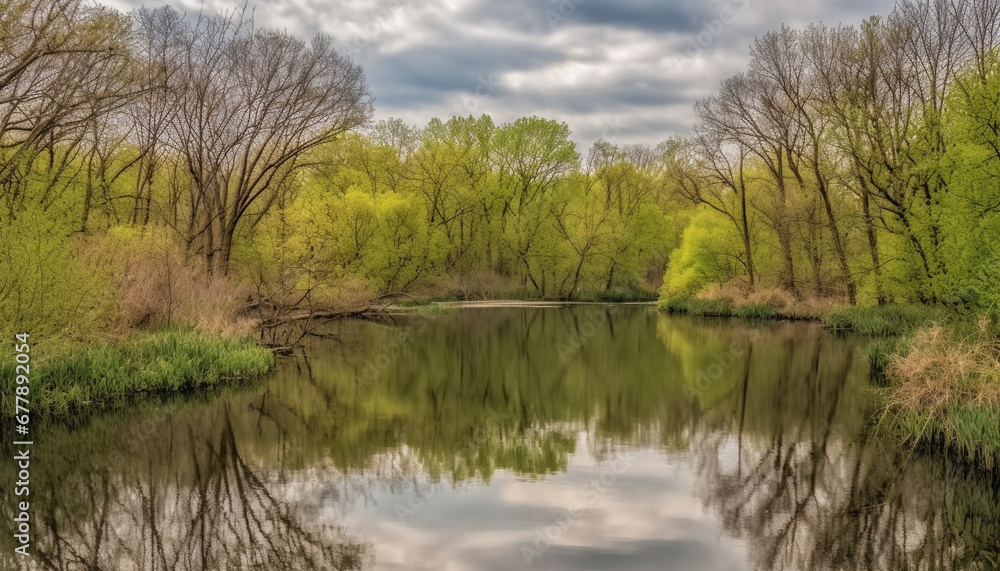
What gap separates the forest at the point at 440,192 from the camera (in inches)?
635

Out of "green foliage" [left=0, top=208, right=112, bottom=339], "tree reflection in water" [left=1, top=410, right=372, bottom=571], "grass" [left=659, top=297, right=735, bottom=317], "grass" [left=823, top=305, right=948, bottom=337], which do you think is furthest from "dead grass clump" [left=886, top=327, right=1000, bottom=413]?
"grass" [left=659, top=297, right=735, bottom=317]

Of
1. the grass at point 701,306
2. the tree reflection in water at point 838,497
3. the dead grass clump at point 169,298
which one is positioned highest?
the dead grass clump at point 169,298

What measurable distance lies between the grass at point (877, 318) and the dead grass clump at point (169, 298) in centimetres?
2229

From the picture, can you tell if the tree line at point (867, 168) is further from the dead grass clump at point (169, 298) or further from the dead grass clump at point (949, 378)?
the dead grass clump at point (169, 298)

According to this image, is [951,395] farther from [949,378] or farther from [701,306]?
[701,306]

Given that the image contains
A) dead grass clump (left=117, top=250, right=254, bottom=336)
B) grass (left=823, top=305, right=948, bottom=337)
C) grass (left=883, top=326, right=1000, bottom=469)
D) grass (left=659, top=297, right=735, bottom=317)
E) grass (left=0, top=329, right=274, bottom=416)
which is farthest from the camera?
grass (left=659, top=297, right=735, bottom=317)

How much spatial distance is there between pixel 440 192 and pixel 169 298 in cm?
3690

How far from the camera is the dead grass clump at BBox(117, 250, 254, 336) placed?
18672 mm

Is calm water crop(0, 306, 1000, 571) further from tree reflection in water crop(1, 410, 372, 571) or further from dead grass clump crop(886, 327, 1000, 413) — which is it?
dead grass clump crop(886, 327, 1000, 413)

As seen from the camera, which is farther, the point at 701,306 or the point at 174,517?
the point at 701,306

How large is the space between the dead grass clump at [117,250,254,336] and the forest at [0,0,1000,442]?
4.0 inches

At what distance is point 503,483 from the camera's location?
10594 mm

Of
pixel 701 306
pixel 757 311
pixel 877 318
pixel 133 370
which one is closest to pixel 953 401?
pixel 133 370

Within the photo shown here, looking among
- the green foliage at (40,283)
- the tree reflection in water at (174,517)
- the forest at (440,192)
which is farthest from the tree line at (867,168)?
the green foliage at (40,283)
